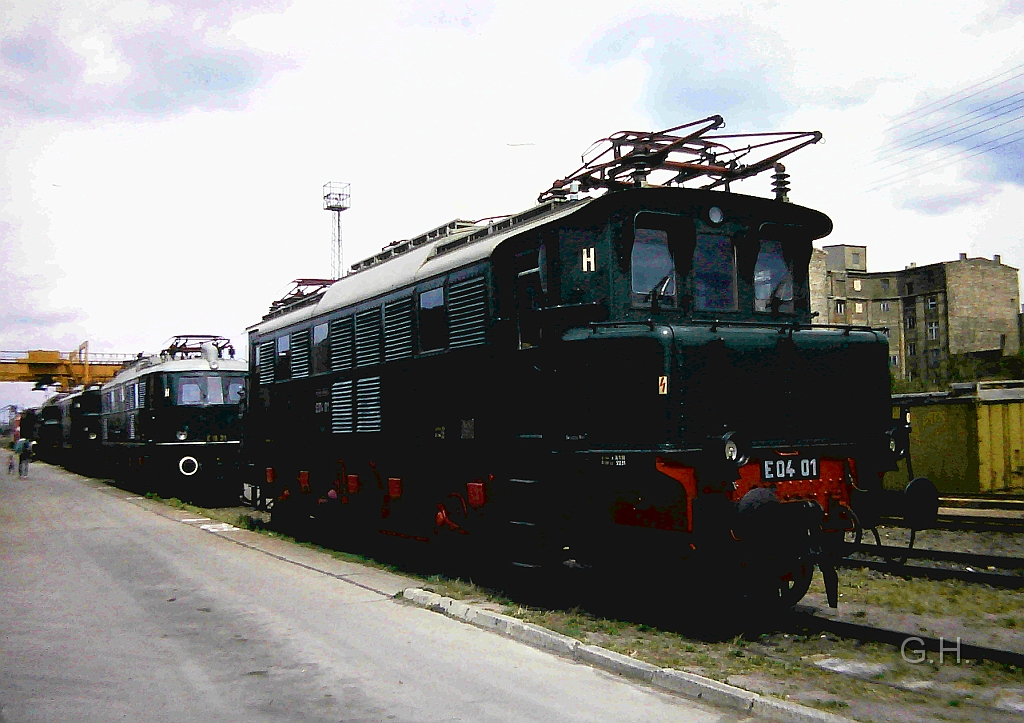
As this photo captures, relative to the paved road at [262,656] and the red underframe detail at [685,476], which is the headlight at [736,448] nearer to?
the red underframe detail at [685,476]

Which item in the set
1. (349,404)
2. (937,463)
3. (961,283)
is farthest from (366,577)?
(961,283)

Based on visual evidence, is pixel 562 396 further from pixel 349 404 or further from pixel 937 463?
pixel 937 463

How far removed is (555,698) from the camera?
6.31 m

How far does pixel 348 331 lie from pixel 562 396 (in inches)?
227

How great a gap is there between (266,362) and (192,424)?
354 inches

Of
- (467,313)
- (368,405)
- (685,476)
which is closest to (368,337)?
(368,405)

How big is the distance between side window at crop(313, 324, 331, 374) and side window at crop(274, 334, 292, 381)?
50.5 inches

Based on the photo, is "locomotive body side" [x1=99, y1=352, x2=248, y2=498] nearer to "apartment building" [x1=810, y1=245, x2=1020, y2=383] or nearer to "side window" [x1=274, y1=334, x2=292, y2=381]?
"side window" [x1=274, y1=334, x2=292, y2=381]

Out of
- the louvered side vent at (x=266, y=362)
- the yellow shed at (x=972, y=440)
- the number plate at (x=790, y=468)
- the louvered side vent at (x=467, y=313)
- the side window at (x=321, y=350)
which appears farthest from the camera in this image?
the yellow shed at (x=972, y=440)

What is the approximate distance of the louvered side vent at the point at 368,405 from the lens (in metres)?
12.5

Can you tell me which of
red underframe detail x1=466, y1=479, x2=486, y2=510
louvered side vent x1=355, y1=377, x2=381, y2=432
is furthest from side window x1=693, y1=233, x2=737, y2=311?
louvered side vent x1=355, y1=377, x2=381, y2=432

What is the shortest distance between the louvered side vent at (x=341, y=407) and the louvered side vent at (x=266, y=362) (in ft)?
10.7

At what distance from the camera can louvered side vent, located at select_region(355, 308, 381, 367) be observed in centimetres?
1254

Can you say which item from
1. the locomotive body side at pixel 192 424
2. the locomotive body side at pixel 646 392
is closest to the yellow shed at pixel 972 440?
the locomotive body side at pixel 646 392
